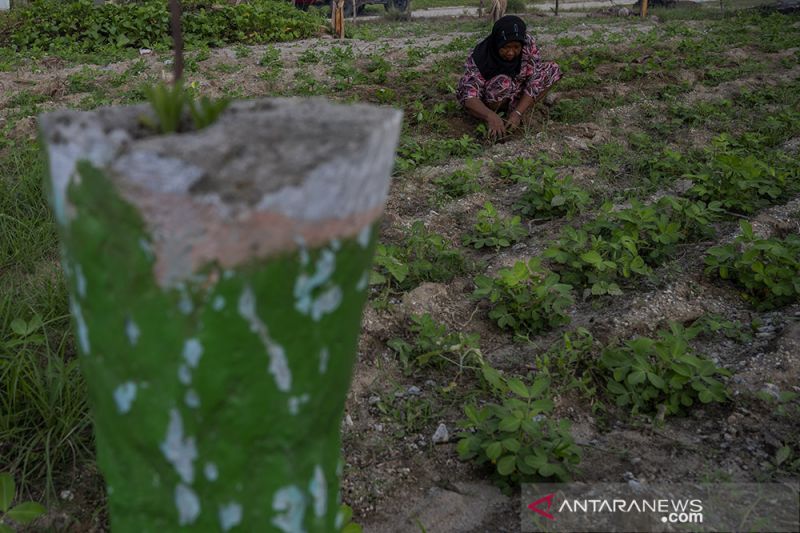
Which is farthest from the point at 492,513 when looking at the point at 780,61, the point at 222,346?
the point at 780,61

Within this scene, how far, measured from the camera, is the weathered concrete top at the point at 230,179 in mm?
807

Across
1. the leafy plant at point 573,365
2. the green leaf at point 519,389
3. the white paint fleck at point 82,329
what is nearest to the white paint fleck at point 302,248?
the white paint fleck at point 82,329

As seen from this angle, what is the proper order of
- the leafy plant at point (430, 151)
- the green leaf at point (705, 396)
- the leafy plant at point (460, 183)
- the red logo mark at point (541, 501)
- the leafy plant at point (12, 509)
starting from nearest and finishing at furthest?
the leafy plant at point (12, 509), the red logo mark at point (541, 501), the green leaf at point (705, 396), the leafy plant at point (460, 183), the leafy plant at point (430, 151)

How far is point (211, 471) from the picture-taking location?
93 centimetres

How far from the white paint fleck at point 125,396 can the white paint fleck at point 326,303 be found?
261 millimetres

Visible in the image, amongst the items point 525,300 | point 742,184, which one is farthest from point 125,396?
point 742,184

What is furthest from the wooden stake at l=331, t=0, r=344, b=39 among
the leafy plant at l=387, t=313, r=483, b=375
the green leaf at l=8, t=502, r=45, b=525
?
the green leaf at l=8, t=502, r=45, b=525

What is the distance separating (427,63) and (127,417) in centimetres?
612

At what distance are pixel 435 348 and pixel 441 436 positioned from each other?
403mm

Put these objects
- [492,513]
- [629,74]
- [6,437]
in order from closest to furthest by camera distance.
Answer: [492,513] → [6,437] → [629,74]

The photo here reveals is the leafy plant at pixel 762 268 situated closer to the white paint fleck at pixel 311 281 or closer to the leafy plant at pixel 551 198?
the leafy plant at pixel 551 198

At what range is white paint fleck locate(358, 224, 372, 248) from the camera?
0.93 m

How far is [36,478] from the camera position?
1.82 metres

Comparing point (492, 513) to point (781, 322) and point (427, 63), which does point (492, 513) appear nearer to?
point (781, 322)
